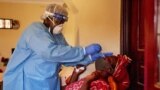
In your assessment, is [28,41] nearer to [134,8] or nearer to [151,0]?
[151,0]

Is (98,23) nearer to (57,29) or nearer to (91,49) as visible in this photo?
(57,29)

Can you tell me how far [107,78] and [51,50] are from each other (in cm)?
75

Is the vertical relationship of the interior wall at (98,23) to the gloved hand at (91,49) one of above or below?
above

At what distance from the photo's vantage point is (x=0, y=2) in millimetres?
6836

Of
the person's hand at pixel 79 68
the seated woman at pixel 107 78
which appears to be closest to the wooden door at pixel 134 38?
the seated woman at pixel 107 78

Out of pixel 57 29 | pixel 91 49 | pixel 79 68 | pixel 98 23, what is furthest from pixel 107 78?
pixel 98 23

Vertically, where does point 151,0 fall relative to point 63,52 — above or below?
above

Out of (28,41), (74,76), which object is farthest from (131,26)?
(28,41)

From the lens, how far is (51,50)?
2.02 m

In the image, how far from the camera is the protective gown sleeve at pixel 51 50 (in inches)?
79.6

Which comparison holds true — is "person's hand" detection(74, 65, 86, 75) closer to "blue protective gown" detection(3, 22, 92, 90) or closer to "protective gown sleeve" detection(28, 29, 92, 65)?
"blue protective gown" detection(3, 22, 92, 90)

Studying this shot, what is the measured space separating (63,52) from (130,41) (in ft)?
4.06

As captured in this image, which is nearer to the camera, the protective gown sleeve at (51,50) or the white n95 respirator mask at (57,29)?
the protective gown sleeve at (51,50)

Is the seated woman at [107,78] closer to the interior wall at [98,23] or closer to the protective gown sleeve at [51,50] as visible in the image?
the protective gown sleeve at [51,50]
